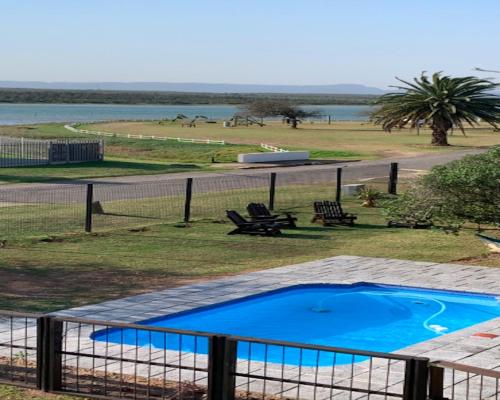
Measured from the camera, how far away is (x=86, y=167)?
50594 mm

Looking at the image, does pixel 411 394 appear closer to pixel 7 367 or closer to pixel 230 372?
pixel 230 372

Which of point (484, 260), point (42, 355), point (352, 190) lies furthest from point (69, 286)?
point (352, 190)

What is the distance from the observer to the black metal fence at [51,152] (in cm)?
5150

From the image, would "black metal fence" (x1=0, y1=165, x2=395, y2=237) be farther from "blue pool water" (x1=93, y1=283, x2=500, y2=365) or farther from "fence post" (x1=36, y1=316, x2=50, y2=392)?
"fence post" (x1=36, y1=316, x2=50, y2=392)

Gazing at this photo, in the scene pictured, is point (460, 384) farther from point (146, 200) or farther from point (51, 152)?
point (51, 152)

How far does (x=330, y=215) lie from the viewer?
100 ft

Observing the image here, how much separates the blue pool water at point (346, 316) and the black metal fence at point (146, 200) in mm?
9112

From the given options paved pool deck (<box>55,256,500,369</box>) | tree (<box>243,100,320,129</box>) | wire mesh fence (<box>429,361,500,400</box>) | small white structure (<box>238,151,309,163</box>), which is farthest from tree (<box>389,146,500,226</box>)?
tree (<box>243,100,320,129</box>)

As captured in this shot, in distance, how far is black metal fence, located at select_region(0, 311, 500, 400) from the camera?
Result: 9711mm

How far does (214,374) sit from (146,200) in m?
25.9

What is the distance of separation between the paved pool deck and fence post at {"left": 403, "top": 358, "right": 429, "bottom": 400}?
168 inches

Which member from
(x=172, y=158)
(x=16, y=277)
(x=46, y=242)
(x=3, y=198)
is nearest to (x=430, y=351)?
(x=16, y=277)

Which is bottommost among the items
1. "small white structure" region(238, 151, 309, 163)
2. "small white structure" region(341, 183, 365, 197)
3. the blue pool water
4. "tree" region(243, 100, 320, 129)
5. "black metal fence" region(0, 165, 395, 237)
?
"tree" region(243, 100, 320, 129)

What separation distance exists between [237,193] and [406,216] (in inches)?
652
